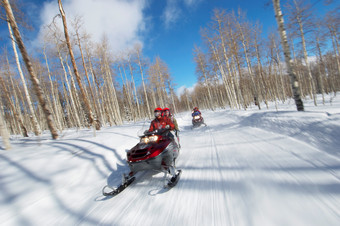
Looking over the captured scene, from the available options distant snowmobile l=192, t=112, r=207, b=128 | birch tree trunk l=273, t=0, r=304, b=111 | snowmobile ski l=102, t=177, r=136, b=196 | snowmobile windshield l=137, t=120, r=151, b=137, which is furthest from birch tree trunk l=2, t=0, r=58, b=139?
birch tree trunk l=273, t=0, r=304, b=111

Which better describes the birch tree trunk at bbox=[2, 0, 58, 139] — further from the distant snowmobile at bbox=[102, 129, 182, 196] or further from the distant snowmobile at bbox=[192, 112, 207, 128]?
the distant snowmobile at bbox=[192, 112, 207, 128]

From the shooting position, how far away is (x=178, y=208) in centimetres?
234

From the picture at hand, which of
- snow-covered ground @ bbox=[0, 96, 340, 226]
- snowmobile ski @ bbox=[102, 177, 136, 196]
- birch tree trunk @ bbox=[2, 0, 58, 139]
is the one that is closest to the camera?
snow-covered ground @ bbox=[0, 96, 340, 226]

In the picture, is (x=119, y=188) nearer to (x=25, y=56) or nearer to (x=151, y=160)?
(x=151, y=160)

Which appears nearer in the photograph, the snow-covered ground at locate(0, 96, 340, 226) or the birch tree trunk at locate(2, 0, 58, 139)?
the snow-covered ground at locate(0, 96, 340, 226)

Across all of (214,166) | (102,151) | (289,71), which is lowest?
(214,166)

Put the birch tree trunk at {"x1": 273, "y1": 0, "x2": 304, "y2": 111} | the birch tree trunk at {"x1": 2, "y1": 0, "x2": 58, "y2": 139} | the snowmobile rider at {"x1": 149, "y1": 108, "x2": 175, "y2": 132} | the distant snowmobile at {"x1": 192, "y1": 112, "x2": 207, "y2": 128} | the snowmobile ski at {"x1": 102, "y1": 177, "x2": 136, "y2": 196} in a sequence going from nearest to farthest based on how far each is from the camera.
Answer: the snowmobile ski at {"x1": 102, "y1": 177, "x2": 136, "y2": 196} → the snowmobile rider at {"x1": 149, "y1": 108, "x2": 175, "y2": 132} → the birch tree trunk at {"x1": 273, "y1": 0, "x2": 304, "y2": 111} → the birch tree trunk at {"x1": 2, "y1": 0, "x2": 58, "y2": 139} → the distant snowmobile at {"x1": 192, "y1": 112, "x2": 207, "y2": 128}

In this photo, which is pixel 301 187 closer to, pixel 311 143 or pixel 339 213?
pixel 339 213

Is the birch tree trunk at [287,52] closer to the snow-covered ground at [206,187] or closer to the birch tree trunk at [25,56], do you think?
the snow-covered ground at [206,187]

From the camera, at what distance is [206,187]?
276cm

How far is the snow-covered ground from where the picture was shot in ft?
6.46

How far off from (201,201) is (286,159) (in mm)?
2137

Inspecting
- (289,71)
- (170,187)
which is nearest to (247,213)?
(170,187)

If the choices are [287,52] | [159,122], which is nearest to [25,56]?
[159,122]
